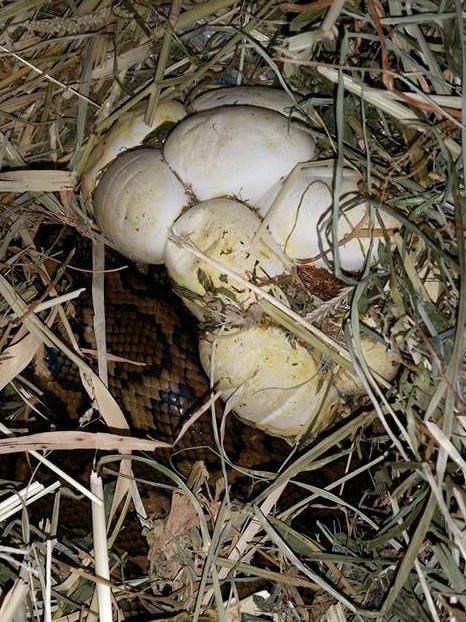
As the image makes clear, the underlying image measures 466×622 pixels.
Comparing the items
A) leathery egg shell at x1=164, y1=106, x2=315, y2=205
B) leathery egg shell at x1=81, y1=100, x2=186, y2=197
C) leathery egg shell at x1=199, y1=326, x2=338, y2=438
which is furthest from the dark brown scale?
leathery egg shell at x1=164, y1=106, x2=315, y2=205

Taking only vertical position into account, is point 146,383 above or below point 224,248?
below

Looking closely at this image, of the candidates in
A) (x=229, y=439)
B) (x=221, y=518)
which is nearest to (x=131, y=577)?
(x=221, y=518)

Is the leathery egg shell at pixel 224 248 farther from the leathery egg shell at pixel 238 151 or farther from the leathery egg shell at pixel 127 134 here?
the leathery egg shell at pixel 127 134

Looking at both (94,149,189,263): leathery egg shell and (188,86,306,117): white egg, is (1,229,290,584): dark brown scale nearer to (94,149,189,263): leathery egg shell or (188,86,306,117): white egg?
(94,149,189,263): leathery egg shell

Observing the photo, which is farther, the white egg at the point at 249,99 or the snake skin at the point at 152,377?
the snake skin at the point at 152,377

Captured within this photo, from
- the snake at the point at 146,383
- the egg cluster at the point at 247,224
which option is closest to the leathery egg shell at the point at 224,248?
the egg cluster at the point at 247,224

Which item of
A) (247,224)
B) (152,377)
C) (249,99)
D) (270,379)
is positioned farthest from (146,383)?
(249,99)

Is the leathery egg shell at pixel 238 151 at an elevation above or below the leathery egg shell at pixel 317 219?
above

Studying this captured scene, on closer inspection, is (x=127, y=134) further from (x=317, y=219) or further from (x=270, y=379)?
(x=270, y=379)
